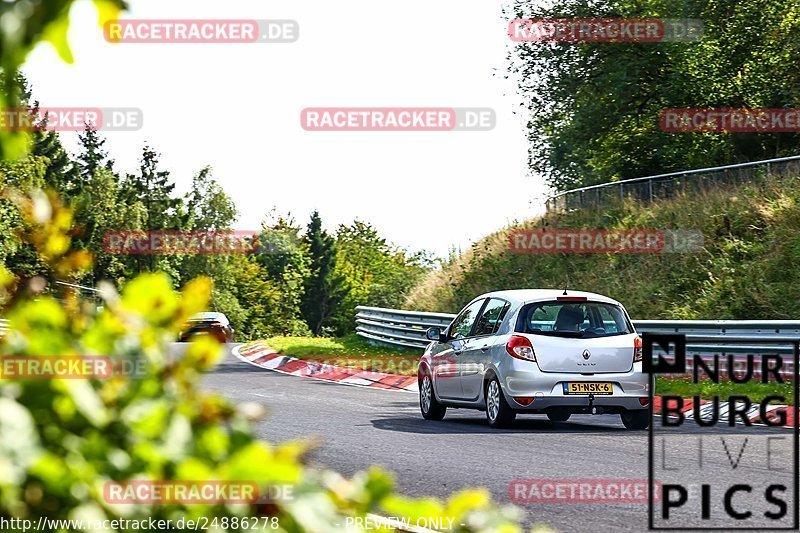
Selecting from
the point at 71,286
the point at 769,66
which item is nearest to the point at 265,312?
the point at 769,66

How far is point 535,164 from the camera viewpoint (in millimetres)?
40062

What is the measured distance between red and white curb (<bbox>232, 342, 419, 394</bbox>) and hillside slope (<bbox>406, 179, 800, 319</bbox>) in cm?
531

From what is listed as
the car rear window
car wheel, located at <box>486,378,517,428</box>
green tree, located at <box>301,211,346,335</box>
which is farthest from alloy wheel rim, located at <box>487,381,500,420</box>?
green tree, located at <box>301,211,346,335</box>

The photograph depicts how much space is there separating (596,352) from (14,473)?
1197 cm

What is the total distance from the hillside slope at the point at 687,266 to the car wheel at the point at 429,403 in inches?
355

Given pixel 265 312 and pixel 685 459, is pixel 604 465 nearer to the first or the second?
pixel 685 459

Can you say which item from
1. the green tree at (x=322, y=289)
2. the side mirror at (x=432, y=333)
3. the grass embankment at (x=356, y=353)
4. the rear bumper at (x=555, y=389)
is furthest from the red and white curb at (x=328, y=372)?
the green tree at (x=322, y=289)

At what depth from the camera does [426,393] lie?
15570mm

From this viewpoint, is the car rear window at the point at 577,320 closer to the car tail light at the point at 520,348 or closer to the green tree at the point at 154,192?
the car tail light at the point at 520,348

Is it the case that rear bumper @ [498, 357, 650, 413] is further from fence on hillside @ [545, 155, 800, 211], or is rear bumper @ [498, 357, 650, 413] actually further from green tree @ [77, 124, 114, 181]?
green tree @ [77, 124, 114, 181]

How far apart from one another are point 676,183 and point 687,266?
312cm

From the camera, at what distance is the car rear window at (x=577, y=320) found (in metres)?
13.7

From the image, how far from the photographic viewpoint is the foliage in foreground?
190 centimetres

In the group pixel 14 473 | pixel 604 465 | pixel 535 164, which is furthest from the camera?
pixel 535 164
